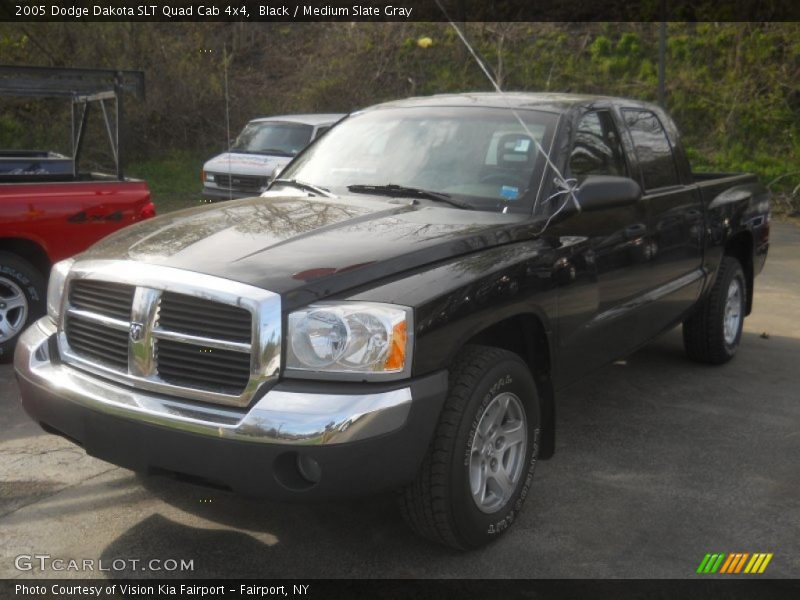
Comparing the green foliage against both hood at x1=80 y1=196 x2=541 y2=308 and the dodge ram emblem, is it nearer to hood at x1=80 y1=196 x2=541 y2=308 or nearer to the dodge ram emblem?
hood at x1=80 y1=196 x2=541 y2=308

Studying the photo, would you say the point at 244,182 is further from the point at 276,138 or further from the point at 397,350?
the point at 397,350

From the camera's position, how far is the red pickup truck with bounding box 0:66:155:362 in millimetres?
6090

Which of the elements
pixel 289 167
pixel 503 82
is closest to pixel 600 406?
pixel 289 167

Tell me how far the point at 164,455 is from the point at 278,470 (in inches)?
16.2

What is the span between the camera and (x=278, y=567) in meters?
3.52

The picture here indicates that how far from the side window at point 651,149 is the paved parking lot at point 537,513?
1378mm

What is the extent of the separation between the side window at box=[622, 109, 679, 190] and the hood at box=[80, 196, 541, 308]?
1.52 metres

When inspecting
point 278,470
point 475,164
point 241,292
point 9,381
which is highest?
point 475,164

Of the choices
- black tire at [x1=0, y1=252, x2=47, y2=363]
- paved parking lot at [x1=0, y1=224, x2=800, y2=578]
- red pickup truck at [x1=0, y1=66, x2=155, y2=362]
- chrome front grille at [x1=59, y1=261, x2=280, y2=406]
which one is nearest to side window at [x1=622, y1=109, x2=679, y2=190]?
paved parking lot at [x1=0, y1=224, x2=800, y2=578]

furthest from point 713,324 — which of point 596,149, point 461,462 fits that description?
point 461,462

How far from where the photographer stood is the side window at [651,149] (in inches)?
209

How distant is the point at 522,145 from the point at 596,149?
0.57 metres

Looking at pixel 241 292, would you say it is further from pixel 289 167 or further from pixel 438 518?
pixel 289 167
